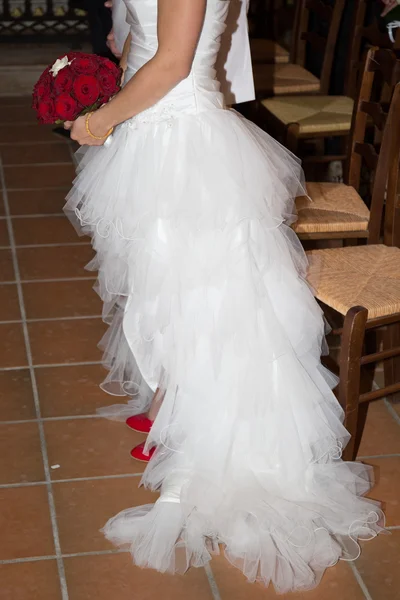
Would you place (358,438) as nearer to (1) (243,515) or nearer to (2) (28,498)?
(1) (243,515)

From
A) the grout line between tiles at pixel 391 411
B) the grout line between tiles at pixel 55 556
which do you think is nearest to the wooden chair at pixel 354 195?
the grout line between tiles at pixel 391 411

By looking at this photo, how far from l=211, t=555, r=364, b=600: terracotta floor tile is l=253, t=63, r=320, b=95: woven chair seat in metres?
2.82

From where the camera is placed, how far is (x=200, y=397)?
2.43 metres

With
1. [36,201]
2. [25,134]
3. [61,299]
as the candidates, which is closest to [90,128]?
[61,299]

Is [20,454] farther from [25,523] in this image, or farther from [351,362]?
[351,362]

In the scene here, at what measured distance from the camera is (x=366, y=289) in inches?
105

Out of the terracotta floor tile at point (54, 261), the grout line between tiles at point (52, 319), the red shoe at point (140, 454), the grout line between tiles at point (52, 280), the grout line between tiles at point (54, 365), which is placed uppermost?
the red shoe at point (140, 454)

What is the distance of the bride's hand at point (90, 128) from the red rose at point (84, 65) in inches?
4.1

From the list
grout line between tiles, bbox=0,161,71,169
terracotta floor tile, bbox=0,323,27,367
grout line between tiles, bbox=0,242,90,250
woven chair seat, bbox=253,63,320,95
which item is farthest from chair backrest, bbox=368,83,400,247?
grout line between tiles, bbox=0,161,71,169

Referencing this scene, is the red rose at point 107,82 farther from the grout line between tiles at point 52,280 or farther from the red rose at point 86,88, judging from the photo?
the grout line between tiles at point 52,280

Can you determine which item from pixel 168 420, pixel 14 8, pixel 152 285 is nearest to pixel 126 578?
pixel 168 420

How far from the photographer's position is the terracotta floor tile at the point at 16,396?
2963 millimetres

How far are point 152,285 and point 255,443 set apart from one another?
1.61 feet

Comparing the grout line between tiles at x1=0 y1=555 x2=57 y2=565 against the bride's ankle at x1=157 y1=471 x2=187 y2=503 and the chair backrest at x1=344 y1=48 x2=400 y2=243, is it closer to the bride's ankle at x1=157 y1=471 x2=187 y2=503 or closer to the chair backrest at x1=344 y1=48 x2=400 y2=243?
the bride's ankle at x1=157 y1=471 x2=187 y2=503
